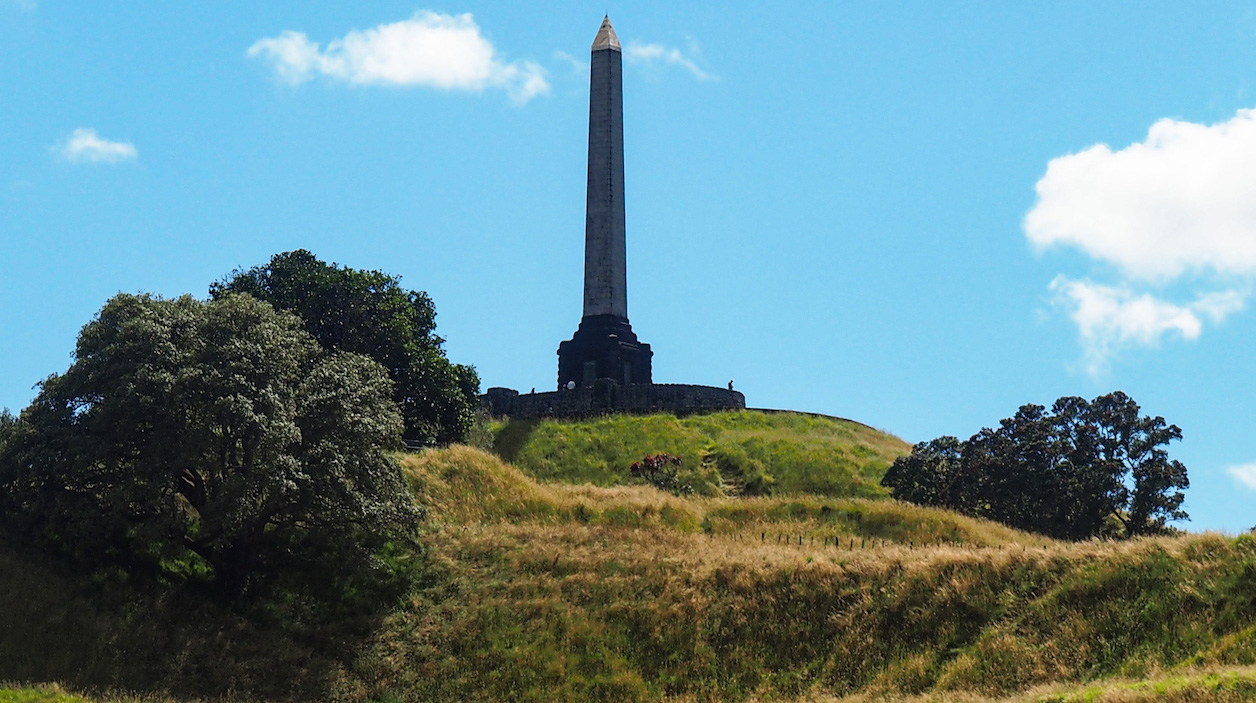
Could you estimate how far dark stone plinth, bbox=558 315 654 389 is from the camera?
66938mm

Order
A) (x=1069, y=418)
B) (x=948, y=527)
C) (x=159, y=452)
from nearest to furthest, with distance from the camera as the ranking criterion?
(x=159, y=452), (x=948, y=527), (x=1069, y=418)

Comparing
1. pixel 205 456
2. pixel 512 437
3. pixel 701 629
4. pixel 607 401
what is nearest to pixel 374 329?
pixel 512 437

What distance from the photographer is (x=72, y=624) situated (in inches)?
1241

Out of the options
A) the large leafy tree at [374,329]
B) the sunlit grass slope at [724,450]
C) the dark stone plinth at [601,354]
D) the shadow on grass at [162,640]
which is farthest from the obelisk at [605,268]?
the shadow on grass at [162,640]

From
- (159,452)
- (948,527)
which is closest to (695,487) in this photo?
(948,527)

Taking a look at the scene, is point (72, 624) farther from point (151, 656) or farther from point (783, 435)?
point (783, 435)

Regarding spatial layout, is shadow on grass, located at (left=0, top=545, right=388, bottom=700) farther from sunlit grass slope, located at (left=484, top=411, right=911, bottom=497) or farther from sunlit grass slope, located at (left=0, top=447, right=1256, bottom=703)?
sunlit grass slope, located at (left=484, top=411, right=911, bottom=497)

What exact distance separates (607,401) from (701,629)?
110ft

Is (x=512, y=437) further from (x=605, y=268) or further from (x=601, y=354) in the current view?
(x=605, y=268)

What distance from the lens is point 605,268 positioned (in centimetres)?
6762

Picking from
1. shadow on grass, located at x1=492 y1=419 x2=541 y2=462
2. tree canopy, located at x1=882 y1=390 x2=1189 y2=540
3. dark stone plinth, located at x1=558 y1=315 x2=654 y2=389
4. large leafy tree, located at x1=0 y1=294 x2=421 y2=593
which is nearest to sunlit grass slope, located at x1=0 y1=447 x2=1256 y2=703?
large leafy tree, located at x1=0 y1=294 x2=421 y2=593

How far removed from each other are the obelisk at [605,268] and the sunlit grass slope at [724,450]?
4.53 m

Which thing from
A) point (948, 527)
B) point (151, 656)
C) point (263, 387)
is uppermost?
point (263, 387)

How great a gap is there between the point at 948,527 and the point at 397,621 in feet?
62.9
